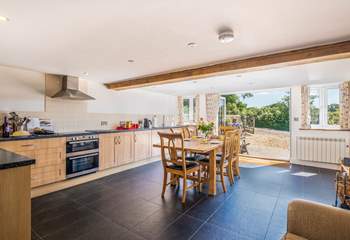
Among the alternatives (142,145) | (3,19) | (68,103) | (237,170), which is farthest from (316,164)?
(3,19)

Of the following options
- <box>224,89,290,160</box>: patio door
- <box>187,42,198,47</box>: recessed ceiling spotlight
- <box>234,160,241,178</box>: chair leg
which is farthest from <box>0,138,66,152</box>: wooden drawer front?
<box>224,89,290,160</box>: patio door

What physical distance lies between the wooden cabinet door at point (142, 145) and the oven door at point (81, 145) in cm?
113

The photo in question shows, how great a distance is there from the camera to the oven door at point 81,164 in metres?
3.33

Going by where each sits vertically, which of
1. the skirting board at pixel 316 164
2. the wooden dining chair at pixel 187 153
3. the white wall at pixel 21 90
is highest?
the white wall at pixel 21 90

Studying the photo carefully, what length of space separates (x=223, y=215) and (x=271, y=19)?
227 cm

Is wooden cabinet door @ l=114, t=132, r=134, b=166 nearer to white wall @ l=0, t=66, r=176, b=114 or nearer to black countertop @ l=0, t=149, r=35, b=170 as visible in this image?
white wall @ l=0, t=66, r=176, b=114

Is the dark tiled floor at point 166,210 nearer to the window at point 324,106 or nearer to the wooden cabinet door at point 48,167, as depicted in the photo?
the wooden cabinet door at point 48,167

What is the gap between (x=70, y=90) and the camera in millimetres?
3779

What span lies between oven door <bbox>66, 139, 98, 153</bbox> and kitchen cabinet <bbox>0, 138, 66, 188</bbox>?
4.0 inches

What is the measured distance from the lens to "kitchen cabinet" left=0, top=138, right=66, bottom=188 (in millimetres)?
2816

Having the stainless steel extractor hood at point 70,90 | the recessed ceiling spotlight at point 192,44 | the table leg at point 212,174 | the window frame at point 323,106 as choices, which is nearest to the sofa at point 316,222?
the table leg at point 212,174

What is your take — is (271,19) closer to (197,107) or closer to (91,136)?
(91,136)

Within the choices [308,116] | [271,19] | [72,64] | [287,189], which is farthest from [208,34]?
[308,116]

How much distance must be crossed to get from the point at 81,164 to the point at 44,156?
2.17ft
